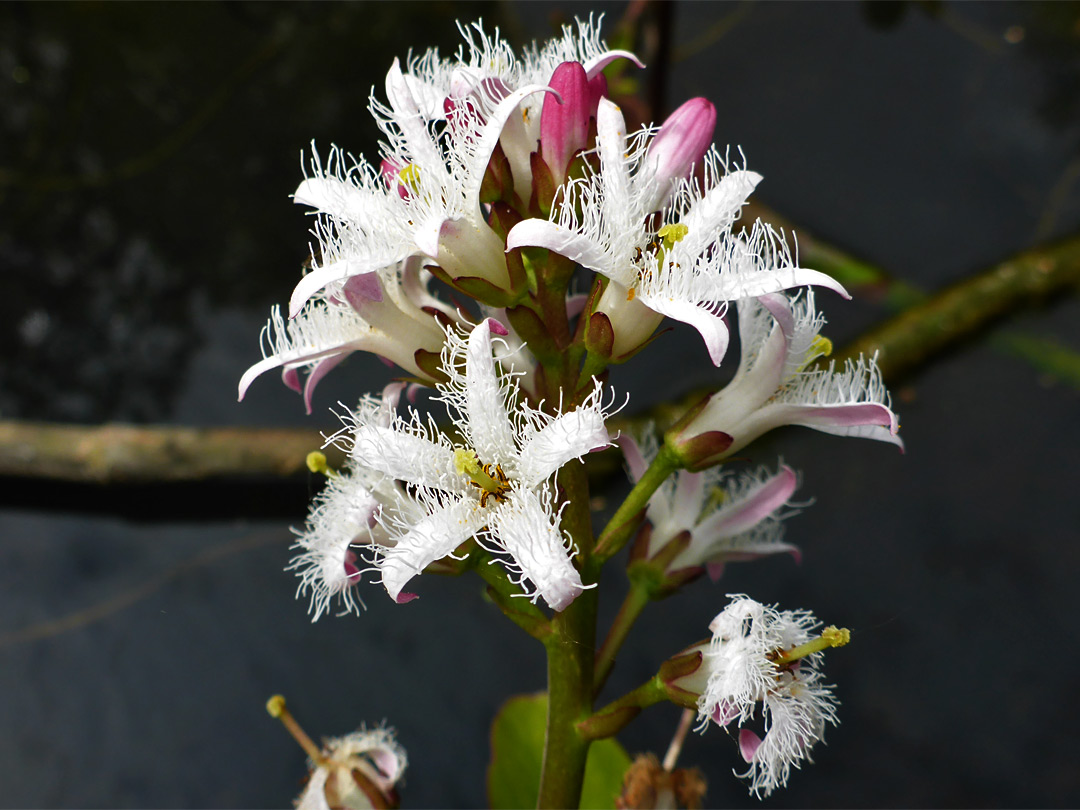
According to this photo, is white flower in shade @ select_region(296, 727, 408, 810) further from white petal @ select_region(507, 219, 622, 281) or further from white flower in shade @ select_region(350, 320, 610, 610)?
white petal @ select_region(507, 219, 622, 281)

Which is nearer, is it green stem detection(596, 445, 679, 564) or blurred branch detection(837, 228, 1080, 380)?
green stem detection(596, 445, 679, 564)

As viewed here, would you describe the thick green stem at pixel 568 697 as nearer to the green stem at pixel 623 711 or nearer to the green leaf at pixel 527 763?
the green stem at pixel 623 711

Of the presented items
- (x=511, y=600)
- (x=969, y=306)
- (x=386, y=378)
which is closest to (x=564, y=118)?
(x=511, y=600)

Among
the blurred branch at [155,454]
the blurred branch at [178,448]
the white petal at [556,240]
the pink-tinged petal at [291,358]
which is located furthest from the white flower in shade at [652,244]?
the blurred branch at [155,454]

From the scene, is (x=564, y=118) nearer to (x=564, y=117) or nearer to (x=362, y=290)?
(x=564, y=117)

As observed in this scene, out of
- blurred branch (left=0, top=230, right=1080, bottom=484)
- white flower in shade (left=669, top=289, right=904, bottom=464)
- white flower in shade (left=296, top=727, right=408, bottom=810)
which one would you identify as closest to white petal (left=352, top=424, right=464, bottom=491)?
white flower in shade (left=669, top=289, right=904, bottom=464)

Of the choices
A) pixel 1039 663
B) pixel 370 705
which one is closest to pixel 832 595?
pixel 1039 663

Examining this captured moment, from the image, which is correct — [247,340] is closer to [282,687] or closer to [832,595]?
[282,687]
